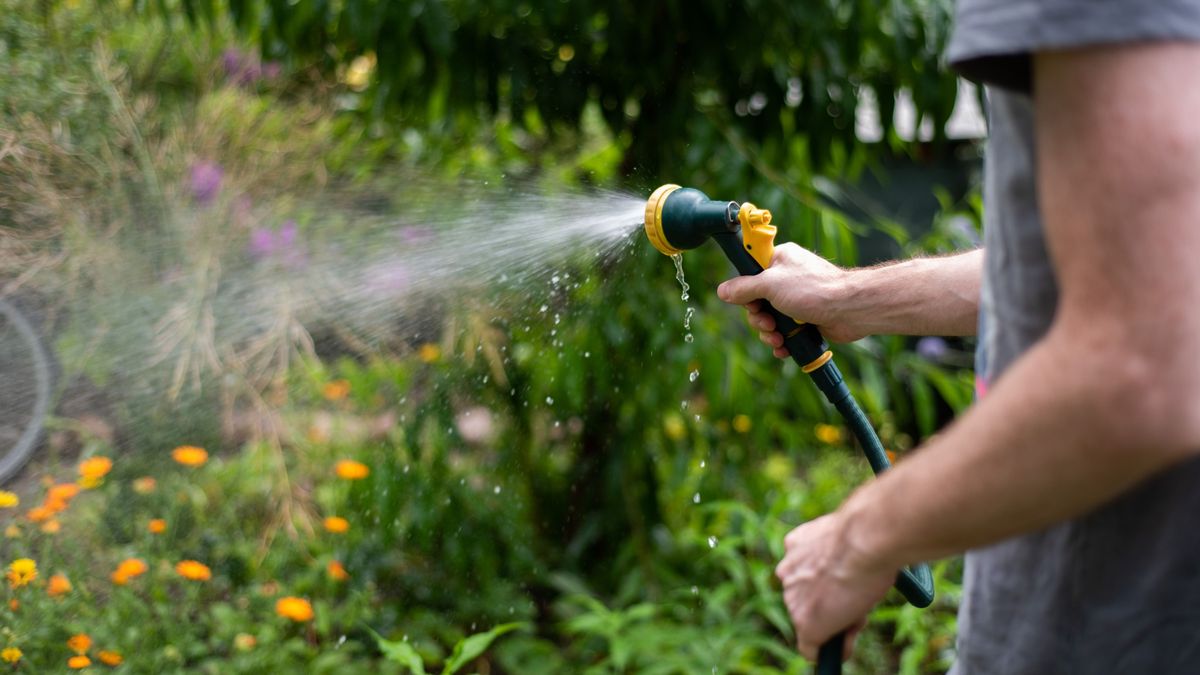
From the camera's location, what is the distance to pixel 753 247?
1.37m

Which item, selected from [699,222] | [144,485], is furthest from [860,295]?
[144,485]

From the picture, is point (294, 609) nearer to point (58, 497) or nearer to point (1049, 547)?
point (58, 497)

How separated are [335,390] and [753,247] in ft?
6.25

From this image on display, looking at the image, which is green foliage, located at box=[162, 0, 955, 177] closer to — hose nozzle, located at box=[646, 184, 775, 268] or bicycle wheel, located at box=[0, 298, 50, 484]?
bicycle wheel, located at box=[0, 298, 50, 484]

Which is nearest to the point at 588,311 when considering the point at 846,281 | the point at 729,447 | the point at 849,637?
the point at 729,447

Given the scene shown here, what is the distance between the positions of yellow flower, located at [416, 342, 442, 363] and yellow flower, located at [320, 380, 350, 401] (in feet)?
0.98

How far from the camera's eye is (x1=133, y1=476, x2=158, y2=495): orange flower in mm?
2539

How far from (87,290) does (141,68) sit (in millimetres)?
626

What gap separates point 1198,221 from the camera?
2.17ft

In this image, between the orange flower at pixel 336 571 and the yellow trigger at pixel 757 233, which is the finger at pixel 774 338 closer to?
the yellow trigger at pixel 757 233

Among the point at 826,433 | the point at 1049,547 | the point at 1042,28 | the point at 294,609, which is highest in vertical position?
the point at 1042,28

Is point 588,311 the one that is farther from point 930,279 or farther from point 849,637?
point 849,637

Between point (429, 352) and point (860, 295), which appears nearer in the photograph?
point (860, 295)

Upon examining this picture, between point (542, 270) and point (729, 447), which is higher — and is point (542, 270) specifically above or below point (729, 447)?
above
